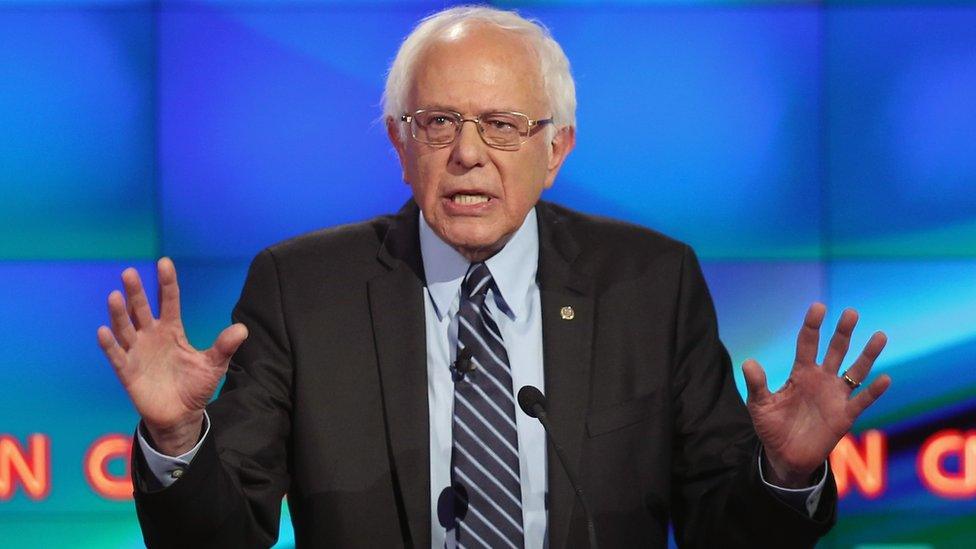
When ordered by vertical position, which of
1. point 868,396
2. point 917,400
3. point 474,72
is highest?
point 474,72

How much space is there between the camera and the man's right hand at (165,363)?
177cm

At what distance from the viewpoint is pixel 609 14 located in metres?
3.40

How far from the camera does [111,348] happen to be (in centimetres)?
174

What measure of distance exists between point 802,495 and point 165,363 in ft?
3.26

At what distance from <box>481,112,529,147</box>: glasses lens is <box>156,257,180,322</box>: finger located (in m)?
0.67

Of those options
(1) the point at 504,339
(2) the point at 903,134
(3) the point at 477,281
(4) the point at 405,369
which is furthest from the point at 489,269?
(2) the point at 903,134

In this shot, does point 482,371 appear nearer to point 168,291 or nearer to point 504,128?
point 504,128

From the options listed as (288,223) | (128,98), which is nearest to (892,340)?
(288,223)

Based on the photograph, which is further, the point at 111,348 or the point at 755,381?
the point at 755,381

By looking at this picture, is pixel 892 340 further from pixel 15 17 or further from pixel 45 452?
pixel 15 17

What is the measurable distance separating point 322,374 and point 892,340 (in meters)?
1.83

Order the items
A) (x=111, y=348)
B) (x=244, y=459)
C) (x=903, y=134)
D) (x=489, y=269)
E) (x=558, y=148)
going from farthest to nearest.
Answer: (x=903, y=134) → (x=558, y=148) → (x=489, y=269) → (x=244, y=459) → (x=111, y=348)

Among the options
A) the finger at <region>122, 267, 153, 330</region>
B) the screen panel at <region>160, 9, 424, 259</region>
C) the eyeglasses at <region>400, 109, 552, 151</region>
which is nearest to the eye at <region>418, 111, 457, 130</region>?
the eyeglasses at <region>400, 109, 552, 151</region>

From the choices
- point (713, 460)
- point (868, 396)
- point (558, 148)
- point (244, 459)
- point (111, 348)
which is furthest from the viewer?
point (558, 148)
